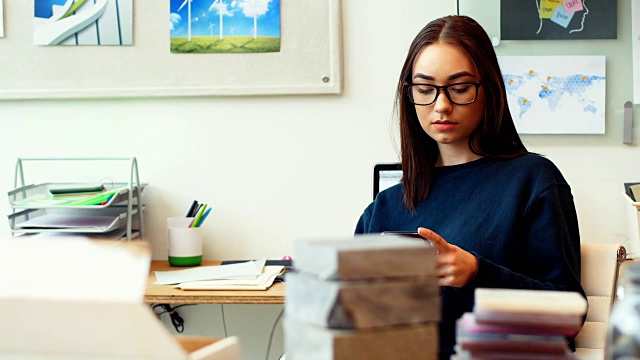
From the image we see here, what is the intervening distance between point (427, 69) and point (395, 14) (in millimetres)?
1134

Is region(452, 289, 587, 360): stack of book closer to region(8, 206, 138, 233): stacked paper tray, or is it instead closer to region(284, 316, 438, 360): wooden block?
region(284, 316, 438, 360): wooden block

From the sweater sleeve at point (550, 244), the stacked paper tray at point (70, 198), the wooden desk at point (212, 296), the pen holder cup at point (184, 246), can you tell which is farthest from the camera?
the pen holder cup at point (184, 246)

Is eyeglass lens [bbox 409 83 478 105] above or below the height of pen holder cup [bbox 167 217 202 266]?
above

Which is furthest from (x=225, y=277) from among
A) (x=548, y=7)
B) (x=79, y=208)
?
(x=548, y=7)

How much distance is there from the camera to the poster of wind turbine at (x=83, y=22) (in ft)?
9.03

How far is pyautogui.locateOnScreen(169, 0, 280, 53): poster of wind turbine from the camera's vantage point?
2.70m

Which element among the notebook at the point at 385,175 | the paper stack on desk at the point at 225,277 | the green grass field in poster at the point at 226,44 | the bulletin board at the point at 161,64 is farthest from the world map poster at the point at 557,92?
the paper stack on desk at the point at 225,277

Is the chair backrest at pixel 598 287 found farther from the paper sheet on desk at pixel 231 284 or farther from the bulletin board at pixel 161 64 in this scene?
the bulletin board at pixel 161 64

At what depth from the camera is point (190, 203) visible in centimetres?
279

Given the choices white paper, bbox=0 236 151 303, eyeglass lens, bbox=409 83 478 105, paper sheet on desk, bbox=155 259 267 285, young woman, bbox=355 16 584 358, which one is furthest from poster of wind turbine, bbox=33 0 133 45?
white paper, bbox=0 236 151 303

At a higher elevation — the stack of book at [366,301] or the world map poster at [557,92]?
the world map poster at [557,92]

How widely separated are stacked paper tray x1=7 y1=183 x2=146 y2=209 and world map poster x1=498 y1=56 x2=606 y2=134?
124 centimetres

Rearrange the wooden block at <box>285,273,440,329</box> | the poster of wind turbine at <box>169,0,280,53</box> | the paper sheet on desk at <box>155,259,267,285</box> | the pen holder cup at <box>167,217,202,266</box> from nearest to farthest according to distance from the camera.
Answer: the wooden block at <box>285,273,440,329</box>, the paper sheet on desk at <box>155,259,267,285</box>, the pen holder cup at <box>167,217,202,266</box>, the poster of wind turbine at <box>169,0,280,53</box>

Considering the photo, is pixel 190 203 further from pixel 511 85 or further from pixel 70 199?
pixel 511 85
